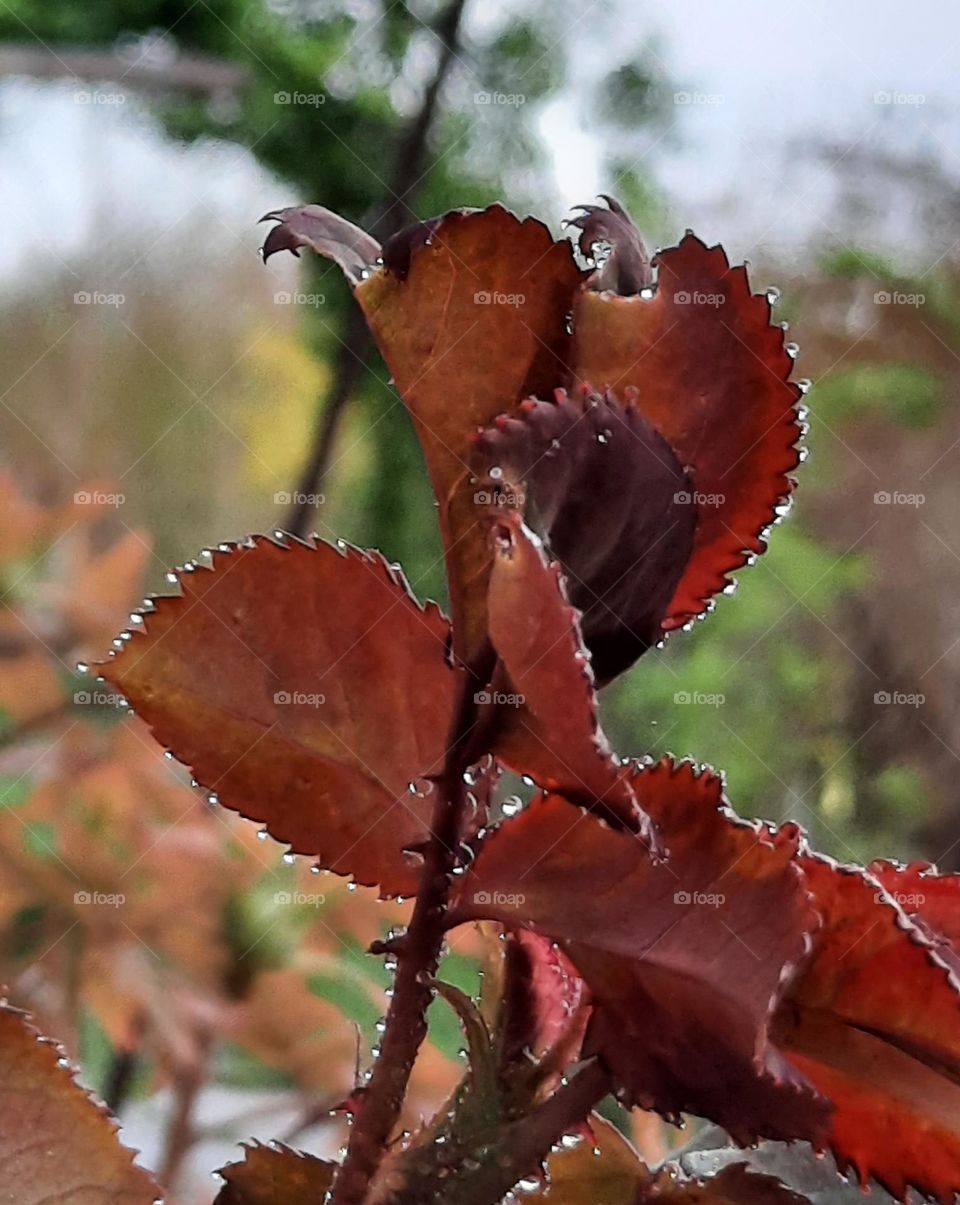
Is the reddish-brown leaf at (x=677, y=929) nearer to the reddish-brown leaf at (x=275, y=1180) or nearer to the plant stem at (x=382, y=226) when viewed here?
the reddish-brown leaf at (x=275, y=1180)

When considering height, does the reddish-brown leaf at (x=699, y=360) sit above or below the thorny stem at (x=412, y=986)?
above

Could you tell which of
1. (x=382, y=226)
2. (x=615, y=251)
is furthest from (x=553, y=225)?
(x=615, y=251)

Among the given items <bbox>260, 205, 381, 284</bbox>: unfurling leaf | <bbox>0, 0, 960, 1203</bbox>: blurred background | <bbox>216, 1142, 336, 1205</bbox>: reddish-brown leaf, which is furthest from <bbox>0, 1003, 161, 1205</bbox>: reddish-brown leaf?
<bbox>0, 0, 960, 1203</bbox>: blurred background

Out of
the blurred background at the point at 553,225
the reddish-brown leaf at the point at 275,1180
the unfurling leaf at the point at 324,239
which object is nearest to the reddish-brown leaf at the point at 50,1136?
the reddish-brown leaf at the point at 275,1180

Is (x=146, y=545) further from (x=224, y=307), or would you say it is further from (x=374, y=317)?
(x=374, y=317)

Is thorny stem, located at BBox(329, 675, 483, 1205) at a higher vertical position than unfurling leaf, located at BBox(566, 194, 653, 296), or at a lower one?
lower

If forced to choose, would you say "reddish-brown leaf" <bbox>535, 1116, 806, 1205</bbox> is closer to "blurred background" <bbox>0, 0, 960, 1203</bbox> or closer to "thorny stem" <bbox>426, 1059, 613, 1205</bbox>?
"thorny stem" <bbox>426, 1059, 613, 1205</bbox>
